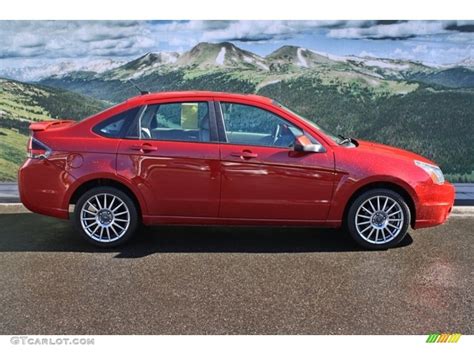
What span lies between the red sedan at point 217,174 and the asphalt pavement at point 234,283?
33 cm

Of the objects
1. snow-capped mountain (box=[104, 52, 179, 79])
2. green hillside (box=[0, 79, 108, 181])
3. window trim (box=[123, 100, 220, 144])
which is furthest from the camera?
snow-capped mountain (box=[104, 52, 179, 79])

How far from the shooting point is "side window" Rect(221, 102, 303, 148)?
15.7 feet

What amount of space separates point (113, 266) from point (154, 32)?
4.04m

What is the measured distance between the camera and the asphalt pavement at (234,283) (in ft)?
11.2

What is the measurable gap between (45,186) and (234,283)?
2.14 m

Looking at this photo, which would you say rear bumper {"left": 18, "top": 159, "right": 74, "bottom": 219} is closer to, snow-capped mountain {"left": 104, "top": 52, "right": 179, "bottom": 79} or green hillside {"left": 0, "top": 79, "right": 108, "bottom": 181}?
green hillside {"left": 0, "top": 79, "right": 108, "bottom": 181}

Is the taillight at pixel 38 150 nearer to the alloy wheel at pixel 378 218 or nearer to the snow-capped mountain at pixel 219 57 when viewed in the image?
the alloy wheel at pixel 378 218

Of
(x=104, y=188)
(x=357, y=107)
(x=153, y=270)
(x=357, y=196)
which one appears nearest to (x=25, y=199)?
(x=104, y=188)

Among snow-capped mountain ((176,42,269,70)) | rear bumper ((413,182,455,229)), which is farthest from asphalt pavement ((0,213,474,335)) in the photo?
snow-capped mountain ((176,42,269,70))

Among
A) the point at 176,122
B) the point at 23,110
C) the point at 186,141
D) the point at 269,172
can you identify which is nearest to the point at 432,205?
the point at 269,172

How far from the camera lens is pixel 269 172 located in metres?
4.69
